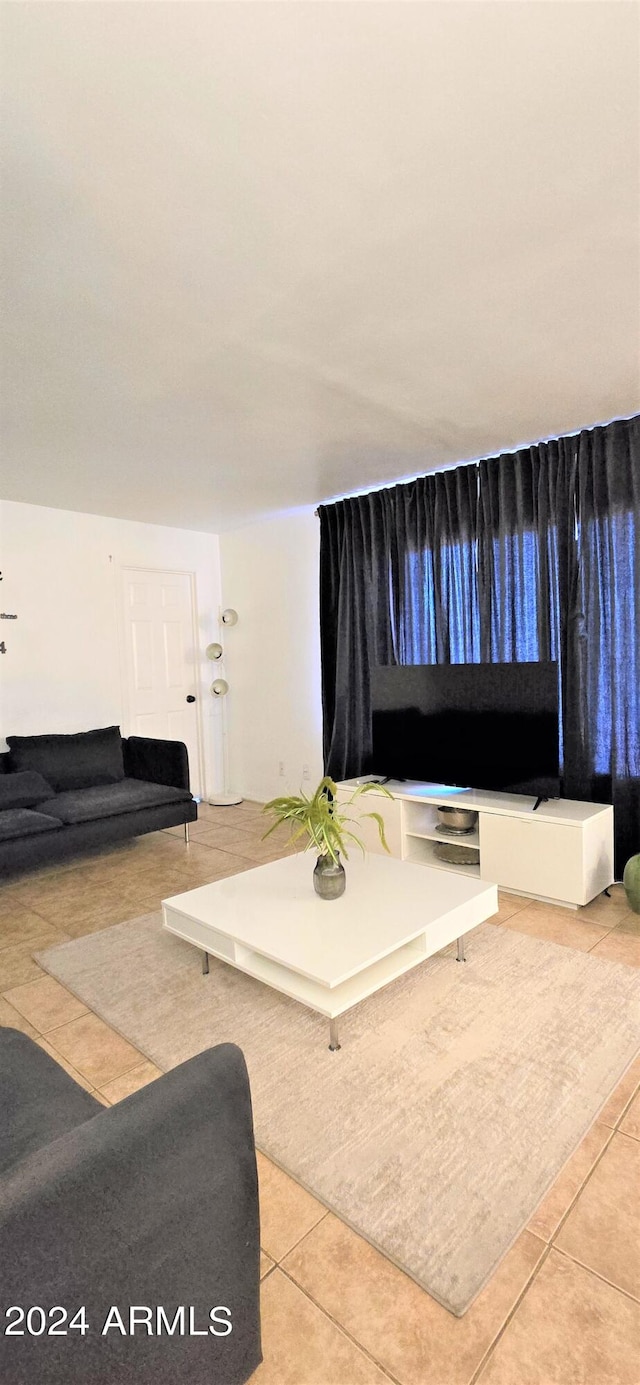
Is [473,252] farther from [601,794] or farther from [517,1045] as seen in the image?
[601,794]

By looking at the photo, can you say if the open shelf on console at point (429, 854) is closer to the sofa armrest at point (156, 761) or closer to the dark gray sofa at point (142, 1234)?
the sofa armrest at point (156, 761)

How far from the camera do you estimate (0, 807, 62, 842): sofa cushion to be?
3.48 m

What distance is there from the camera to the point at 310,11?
116 centimetres

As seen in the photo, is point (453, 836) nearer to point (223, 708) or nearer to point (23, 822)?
point (23, 822)

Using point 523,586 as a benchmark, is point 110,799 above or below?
below

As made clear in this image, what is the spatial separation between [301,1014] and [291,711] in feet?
10.9

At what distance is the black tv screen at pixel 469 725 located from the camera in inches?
132

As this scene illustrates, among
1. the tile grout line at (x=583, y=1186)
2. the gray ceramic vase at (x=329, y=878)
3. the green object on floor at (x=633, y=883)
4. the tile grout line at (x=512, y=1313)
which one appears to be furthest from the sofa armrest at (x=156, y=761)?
the tile grout line at (x=512, y=1313)

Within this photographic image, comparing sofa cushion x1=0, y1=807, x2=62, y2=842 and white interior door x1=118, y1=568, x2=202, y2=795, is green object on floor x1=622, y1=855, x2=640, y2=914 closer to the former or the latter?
sofa cushion x1=0, y1=807, x2=62, y2=842

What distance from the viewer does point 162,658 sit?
5.61 m

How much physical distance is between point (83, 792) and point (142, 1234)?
3.58 m

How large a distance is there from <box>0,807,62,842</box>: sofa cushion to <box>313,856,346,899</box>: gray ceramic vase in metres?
1.92

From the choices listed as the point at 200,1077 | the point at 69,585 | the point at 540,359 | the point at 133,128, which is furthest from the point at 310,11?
the point at 69,585

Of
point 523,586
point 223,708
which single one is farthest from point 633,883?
→ point 223,708
